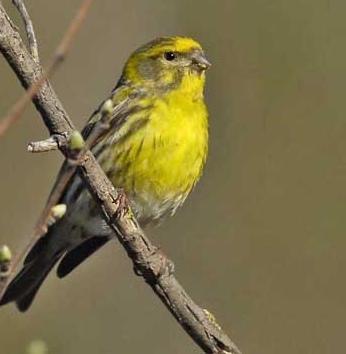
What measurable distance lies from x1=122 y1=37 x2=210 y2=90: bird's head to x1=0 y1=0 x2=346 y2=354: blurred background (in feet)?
6.02

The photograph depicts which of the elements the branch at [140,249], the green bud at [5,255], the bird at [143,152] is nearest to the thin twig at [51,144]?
the branch at [140,249]

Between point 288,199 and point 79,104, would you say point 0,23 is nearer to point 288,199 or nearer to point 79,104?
point 79,104

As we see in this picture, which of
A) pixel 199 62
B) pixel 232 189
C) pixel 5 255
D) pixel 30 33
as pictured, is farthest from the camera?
pixel 232 189

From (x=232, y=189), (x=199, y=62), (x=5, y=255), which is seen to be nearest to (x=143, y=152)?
(x=199, y=62)

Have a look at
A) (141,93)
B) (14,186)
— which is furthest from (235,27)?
(141,93)

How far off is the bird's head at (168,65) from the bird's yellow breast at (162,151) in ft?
0.14

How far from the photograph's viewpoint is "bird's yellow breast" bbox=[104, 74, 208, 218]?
Result: 4.76 m

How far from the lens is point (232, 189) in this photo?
783 cm

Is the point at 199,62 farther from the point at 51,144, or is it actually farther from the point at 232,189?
the point at 232,189

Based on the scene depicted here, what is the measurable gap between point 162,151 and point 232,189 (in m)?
3.09

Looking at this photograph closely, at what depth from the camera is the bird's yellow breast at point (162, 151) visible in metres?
4.76

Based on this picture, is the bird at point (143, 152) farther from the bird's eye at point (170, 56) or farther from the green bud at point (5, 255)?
the green bud at point (5, 255)

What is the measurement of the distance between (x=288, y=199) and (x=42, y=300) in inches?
71.4

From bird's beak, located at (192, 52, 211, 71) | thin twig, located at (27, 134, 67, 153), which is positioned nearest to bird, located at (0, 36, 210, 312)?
bird's beak, located at (192, 52, 211, 71)
